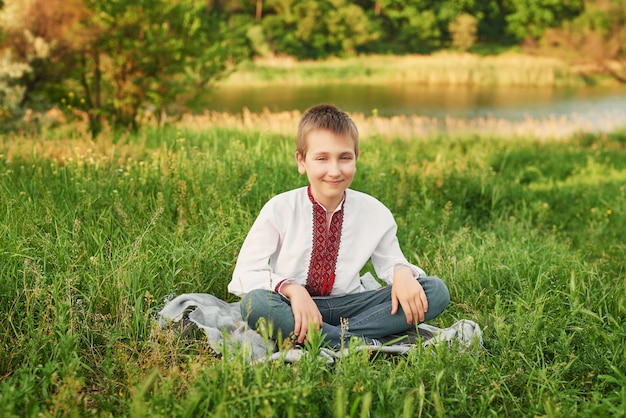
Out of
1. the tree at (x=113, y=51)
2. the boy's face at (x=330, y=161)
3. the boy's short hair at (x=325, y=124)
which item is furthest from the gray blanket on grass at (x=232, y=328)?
the tree at (x=113, y=51)

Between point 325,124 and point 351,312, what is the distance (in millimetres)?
862

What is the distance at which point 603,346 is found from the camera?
109 inches

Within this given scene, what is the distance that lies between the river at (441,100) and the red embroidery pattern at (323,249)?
12.6 m

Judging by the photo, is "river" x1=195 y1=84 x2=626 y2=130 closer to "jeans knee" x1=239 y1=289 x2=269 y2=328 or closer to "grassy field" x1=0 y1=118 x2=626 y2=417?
"grassy field" x1=0 y1=118 x2=626 y2=417

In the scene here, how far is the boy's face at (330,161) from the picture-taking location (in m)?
2.70

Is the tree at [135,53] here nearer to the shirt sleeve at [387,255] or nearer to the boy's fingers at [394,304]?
the shirt sleeve at [387,255]

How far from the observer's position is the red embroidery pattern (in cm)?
282

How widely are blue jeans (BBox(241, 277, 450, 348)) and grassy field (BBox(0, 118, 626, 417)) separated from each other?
15 cm

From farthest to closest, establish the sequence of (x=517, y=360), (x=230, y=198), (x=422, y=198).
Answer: (x=422, y=198), (x=230, y=198), (x=517, y=360)

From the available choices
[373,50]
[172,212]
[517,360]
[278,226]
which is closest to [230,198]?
[172,212]

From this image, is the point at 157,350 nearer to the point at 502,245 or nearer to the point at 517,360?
the point at 517,360

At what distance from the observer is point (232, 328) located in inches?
110

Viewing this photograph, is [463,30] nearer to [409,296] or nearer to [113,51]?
[113,51]

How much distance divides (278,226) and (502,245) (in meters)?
1.98
